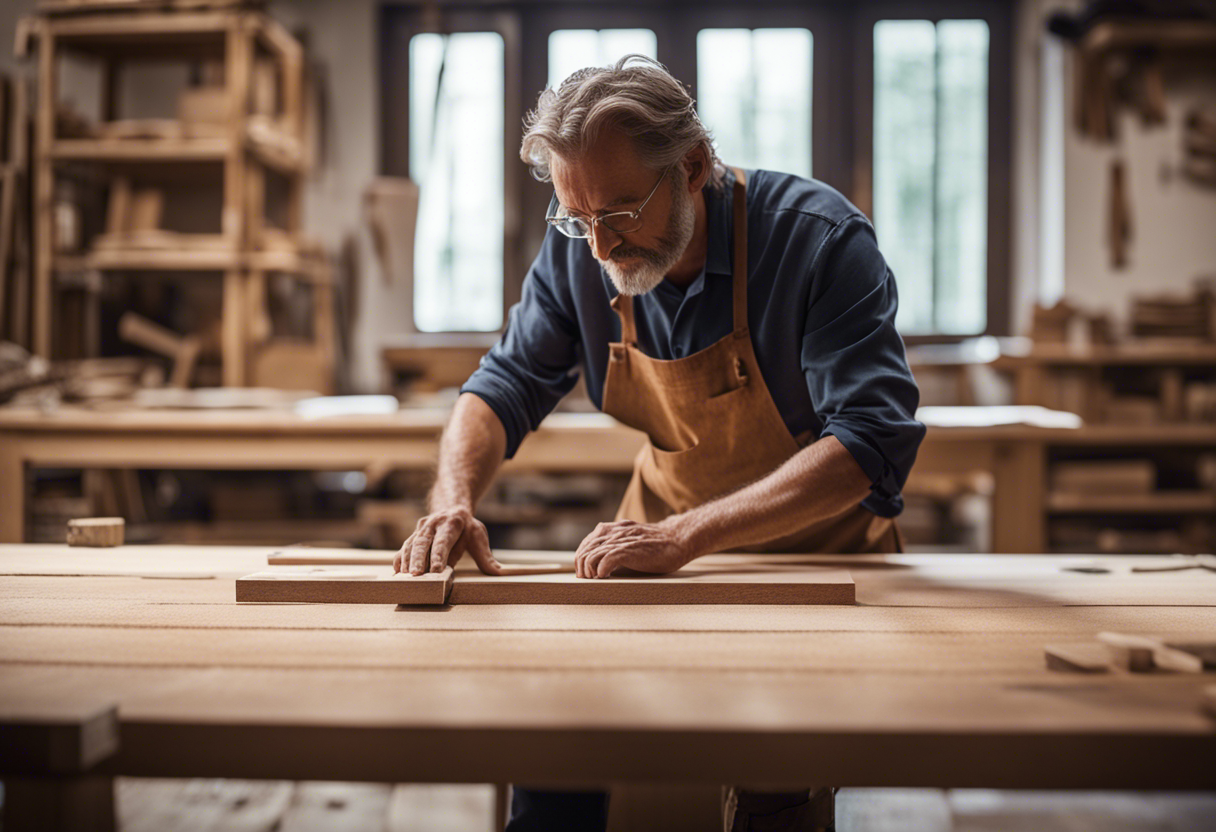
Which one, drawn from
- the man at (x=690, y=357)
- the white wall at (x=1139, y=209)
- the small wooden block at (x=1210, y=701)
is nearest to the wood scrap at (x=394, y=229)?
the man at (x=690, y=357)

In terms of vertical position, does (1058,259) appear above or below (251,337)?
above

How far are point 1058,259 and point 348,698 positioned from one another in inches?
186

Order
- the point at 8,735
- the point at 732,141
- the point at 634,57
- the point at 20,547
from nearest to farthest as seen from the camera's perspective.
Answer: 1. the point at 8,735
2. the point at 634,57
3. the point at 20,547
4. the point at 732,141

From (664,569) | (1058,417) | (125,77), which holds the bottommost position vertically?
(664,569)

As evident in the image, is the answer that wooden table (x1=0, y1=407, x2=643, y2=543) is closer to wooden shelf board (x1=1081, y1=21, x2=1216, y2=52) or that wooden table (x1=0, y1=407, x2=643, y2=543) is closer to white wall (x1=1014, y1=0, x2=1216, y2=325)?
white wall (x1=1014, y1=0, x2=1216, y2=325)

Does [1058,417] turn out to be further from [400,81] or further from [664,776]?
[400,81]

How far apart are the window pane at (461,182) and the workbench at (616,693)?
13.3 ft

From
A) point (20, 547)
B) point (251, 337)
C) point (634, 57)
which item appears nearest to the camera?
point (634, 57)

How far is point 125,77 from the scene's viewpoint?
17.1ft

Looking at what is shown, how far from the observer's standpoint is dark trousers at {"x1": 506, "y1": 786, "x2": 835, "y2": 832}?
1395 millimetres

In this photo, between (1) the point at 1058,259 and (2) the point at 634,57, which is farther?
(1) the point at 1058,259

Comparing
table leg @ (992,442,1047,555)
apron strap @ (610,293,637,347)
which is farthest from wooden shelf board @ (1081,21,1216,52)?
apron strap @ (610,293,637,347)

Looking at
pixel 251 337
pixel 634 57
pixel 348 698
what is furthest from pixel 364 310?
pixel 348 698

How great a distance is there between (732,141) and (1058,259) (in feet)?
6.14
